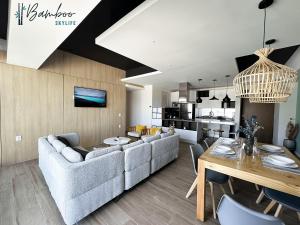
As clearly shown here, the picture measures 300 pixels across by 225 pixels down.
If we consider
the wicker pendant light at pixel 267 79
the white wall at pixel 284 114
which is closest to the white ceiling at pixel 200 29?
the wicker pendant light at pixel 267 79

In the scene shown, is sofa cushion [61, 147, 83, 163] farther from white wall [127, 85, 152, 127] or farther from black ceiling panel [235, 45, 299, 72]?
white wall [127, 85, 152, 127]

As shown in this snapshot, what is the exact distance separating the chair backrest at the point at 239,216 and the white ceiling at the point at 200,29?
1798 millimetres

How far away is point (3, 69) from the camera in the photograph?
3037mm

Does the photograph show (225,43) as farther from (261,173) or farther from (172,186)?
(172,186)

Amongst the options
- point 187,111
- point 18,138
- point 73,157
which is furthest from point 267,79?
point 187,111

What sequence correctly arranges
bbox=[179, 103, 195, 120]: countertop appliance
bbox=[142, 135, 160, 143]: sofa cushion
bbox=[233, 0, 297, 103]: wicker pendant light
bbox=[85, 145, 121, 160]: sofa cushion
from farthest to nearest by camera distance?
bbox=[179, 103, 195, 120]: countertop appliance
bbox=[142, 135, 160, 143]: sofa cushion
bbox=[85, 145, 121, 160]: sofa cushion
bbox=[233, 0, 297, 103]: wicker pendant light

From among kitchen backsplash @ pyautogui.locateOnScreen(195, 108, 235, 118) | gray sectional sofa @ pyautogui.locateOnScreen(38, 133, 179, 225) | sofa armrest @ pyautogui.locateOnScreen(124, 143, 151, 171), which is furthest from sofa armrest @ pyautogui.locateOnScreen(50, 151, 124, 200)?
kitchen backsplash @ pyautogui.locateOnScreen(195, 108, 235, 118)

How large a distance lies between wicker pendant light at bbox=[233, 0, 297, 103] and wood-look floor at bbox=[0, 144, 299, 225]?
5.24 feet

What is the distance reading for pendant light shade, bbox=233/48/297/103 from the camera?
1.38 metres

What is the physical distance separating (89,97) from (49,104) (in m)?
1.13

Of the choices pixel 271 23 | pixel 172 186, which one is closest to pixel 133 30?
pixel 271 23

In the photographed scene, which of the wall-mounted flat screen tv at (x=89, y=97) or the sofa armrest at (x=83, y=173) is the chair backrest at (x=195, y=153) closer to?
the sofa armrest at (x=83, y=173)

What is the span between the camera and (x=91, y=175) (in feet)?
5.51

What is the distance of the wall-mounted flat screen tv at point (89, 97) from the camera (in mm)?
4242
